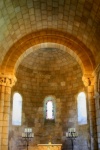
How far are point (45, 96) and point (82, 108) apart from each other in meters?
2.52

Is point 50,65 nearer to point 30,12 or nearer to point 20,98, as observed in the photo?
point 20,98

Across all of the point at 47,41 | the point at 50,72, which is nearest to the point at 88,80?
the point at 47,41

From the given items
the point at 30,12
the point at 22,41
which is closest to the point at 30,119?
the point at 22,41

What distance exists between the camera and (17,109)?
45.0 feet

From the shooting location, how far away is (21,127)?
1335 cm

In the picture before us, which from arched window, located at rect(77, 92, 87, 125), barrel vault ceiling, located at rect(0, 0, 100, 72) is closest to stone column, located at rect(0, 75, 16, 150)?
barrel vault ceiling, located at rect(0, 0, 100, 72)

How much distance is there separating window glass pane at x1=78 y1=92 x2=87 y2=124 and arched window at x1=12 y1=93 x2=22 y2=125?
355 centimetres

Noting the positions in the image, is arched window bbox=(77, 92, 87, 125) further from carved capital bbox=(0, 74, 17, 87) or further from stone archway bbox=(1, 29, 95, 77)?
carved capital bbox=(0, 74, 17, 87)

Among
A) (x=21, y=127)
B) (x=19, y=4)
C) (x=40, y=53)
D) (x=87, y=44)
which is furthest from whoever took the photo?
(x=40, y=53)

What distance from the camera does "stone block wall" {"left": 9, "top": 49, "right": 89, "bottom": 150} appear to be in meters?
13.4

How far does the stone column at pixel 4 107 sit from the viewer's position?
9602 millimetres

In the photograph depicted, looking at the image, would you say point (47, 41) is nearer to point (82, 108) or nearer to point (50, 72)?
point (50, 72)

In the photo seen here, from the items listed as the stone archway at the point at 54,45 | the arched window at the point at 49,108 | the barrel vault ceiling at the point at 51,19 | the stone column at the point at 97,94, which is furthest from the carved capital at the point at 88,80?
the arched window at the point at 49,108

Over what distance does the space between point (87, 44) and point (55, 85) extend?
477 cm
